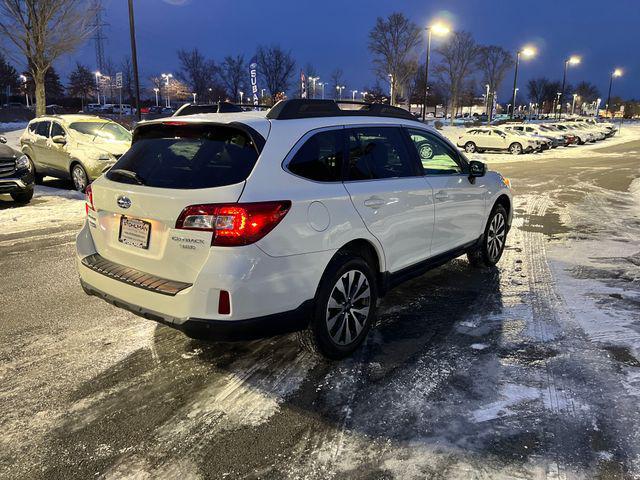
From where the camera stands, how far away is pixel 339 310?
3754 millimetres

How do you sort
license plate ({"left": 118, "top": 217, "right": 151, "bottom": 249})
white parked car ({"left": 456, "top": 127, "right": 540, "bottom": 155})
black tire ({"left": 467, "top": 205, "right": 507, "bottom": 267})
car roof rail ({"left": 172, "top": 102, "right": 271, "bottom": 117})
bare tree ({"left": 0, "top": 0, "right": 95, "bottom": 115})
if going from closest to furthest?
license plate ({"left": 118, "top": 217, "right": 151, "bottom": 249}) < car roof rail ({"left": 172, "top": 102, "right": 271, "bottom": 117}) < black tire ({"left": 467, "top": 205, "right": 507, "bottom": 267}) < bare tree ({"left": 0, "top": 0, "right": 95, "bottom": 115}) < white parked car ({"left": 456, "top": 127, "right": 540, "bottom": 155})

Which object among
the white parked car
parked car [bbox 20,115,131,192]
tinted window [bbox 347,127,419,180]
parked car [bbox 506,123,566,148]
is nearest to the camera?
tinted window [bbox 347,127,419,180]

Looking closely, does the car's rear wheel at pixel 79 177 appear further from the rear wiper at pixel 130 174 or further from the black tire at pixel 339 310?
the black tire at pixel 339 310

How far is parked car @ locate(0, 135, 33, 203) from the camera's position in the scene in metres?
9.78

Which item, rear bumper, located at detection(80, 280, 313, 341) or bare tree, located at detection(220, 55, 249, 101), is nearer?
rear bumper, located at detection(80, 280, 313, 341)

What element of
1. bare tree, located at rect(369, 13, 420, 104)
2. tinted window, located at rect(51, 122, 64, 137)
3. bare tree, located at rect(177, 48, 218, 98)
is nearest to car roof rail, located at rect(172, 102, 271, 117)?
tinted window, located at rect(51, 122, 64, 137)

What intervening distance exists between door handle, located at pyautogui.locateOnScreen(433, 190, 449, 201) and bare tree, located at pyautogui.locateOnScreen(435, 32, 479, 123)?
5721 cm

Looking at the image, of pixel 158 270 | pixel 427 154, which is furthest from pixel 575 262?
pixel 158 270

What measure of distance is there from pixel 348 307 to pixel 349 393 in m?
0.65

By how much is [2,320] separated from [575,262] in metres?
6.34

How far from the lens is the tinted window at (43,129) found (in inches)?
505

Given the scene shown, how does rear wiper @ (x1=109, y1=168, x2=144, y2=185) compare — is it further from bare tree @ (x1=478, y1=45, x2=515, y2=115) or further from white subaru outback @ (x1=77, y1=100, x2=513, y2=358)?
bare tree @ (x1=478, y1=45, x2=515, y2=115)

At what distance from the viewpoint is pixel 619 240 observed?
787 centimetres

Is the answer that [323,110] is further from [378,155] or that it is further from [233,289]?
[233,289]
